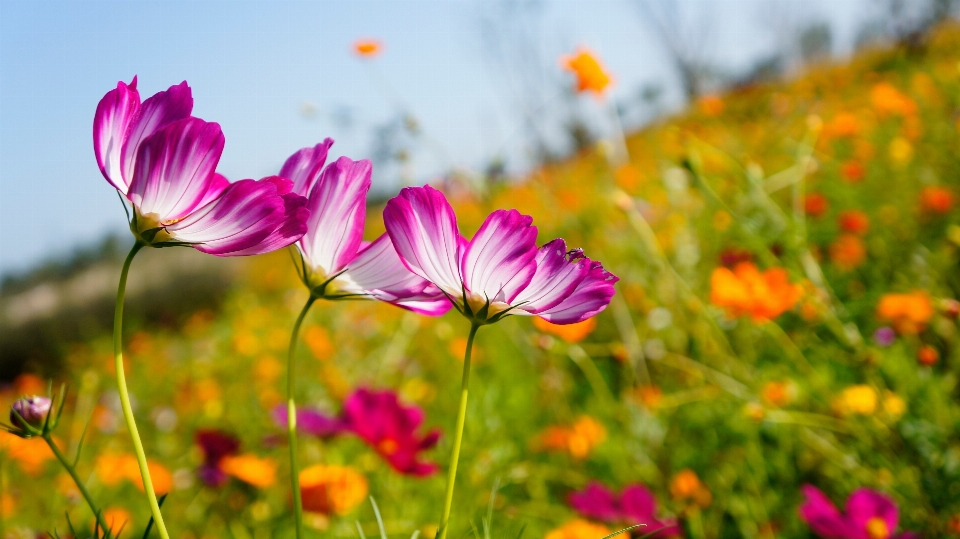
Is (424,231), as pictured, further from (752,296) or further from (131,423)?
(752,296)

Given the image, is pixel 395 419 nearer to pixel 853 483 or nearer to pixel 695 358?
pixel 853 483

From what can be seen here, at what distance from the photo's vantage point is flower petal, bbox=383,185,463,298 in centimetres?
26

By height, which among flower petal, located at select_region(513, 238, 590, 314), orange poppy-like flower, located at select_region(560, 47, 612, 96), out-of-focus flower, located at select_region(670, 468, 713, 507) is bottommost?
out-of-focus flower, located at select_region(670, 468, 713, 507)

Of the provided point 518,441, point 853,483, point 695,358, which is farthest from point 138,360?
point 853,483

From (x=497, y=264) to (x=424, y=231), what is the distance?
0.03m

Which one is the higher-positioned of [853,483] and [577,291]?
[577,291]

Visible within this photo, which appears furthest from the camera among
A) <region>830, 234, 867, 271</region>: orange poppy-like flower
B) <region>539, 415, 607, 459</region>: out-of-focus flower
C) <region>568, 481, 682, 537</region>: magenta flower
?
<region>830, 234, 867, 271</region>: orange poppy-like flower

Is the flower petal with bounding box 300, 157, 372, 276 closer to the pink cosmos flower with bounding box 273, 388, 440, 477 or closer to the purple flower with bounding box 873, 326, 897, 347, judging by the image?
the pink cosmos flower with bounding box 273, 388, 440, 477

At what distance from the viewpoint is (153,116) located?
259 mm

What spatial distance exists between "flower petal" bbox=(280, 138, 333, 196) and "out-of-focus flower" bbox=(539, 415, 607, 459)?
79 cm

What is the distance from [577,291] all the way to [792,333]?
1.20m

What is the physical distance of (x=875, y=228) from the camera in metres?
1.55

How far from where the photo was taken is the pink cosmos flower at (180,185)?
0.80 feet

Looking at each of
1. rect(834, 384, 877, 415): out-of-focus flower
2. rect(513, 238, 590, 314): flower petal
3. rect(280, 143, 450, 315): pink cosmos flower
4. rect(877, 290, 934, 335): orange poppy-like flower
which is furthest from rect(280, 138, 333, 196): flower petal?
rect(877, 290, 934, 335): orange poppy-like flower
